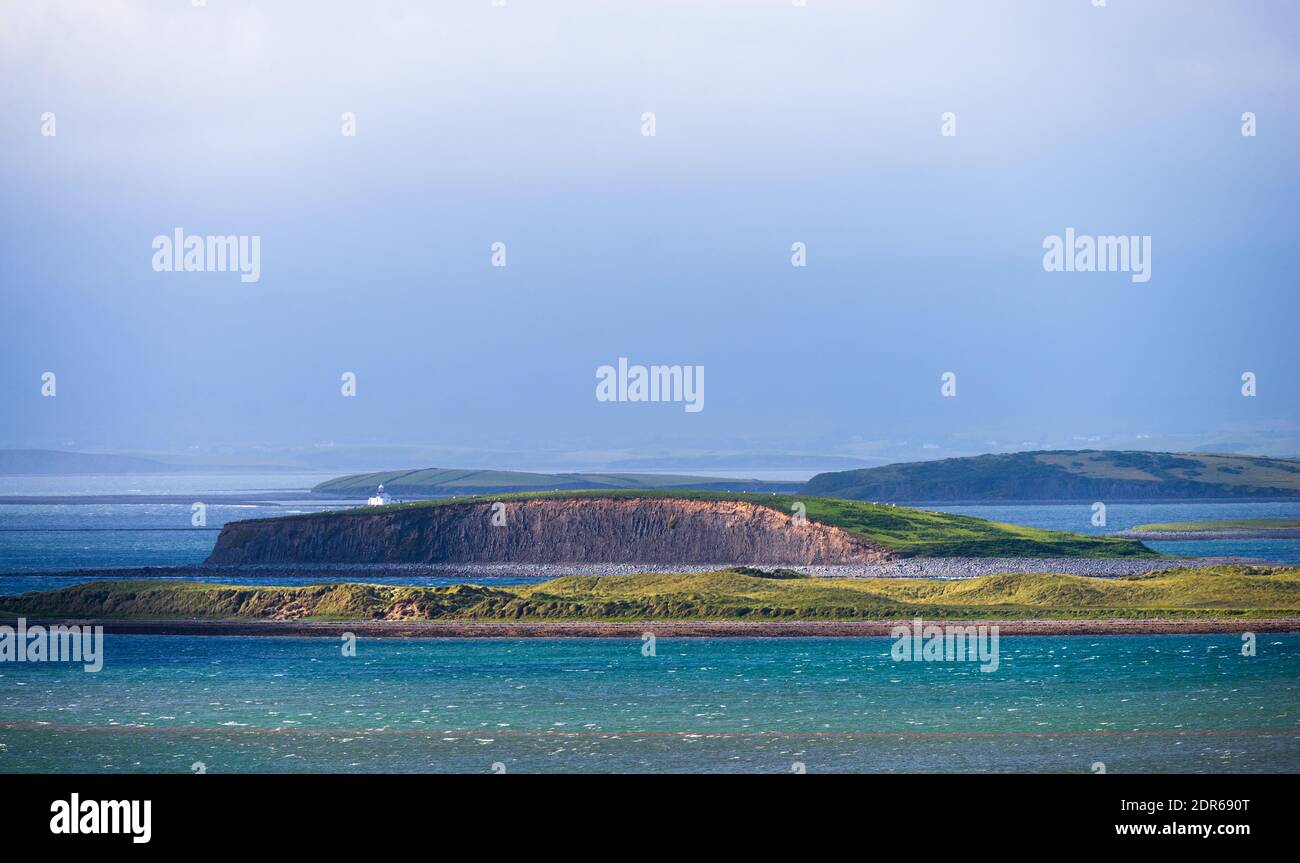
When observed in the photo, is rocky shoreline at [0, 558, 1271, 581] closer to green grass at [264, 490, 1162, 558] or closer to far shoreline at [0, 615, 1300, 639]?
green grass at [264, 490, 1162, 558]

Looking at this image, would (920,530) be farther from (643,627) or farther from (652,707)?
(652,707)

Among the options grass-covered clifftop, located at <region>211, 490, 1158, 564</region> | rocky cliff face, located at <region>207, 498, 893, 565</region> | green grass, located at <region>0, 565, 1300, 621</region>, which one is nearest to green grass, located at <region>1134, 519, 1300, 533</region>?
grass-covered clifftop, located at <region>211, 490, 1158, 564</region>

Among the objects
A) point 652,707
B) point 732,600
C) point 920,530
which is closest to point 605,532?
point 920,530

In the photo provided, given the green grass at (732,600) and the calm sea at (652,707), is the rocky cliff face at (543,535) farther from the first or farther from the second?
the calm sea at (652,707)
